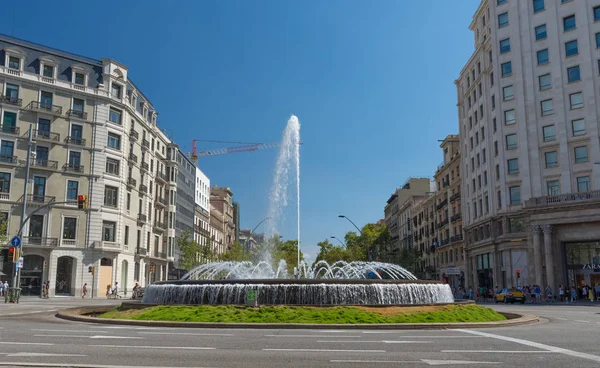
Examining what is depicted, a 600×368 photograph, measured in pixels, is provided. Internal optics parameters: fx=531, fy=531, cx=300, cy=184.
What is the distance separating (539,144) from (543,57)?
963 cm

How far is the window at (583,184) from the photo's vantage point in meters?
52.3

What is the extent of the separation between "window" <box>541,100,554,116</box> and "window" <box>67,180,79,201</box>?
50.9m

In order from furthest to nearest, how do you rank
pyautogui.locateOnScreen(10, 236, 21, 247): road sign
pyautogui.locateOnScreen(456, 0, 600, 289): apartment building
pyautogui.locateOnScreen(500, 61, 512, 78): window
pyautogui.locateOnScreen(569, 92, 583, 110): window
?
pyautogui.locateOnScreen(500, 61, 512, 78): window → pyautogui.locateOnScreen(569, 92, 583, 110): window → pyautogui.locateOnScreen(456, 0, 600, 289): apartment building → pyautogui.locateOnScreen(10, 236, 21, 247): road sign

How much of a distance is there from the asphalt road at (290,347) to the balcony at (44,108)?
4319cm

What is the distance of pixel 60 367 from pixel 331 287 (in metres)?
12.5

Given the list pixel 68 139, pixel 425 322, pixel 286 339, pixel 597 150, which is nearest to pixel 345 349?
pixel 286 339

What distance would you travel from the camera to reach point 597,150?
52.0 metres

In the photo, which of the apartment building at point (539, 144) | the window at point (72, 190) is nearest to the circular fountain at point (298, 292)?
the apartment building at point (539, 144)

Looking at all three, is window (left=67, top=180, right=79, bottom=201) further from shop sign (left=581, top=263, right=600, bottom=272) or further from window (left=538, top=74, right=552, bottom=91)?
shop sign (left=581, top=263, right=600, bottom=272)

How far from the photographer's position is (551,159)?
55.4 meters

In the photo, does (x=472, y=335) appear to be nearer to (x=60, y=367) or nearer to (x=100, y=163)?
(x=60, y=367)

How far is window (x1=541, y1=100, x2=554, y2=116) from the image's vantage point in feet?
183

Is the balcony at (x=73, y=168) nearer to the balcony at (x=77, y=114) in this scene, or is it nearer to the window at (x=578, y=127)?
the balcony at (x=77, y=114)

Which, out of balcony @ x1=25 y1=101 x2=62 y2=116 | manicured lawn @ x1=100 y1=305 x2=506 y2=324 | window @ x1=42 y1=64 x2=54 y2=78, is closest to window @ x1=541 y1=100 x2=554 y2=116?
manicured lawn @ x1=100 y1=305 x2=506 y2=324
